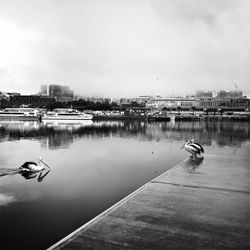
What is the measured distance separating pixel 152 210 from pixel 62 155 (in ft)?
59.8

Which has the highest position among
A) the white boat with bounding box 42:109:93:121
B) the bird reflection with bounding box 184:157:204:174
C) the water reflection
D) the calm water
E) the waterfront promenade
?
the white boat with bounding box 42:109:93:121

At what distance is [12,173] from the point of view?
1852cm

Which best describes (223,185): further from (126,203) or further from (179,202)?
(126,203)

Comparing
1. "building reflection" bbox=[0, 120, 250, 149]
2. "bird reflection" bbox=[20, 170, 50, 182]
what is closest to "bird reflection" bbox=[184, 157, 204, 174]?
"bird reflection" bbox=[20, 170, 50, 182]

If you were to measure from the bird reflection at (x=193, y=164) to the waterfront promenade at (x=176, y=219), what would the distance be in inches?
89.3

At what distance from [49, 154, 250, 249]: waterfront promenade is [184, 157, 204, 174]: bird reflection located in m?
2.27

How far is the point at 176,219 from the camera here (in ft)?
28.9

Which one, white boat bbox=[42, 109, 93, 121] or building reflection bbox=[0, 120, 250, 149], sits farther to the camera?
white boat bbox=[42, 109, 93, 121]

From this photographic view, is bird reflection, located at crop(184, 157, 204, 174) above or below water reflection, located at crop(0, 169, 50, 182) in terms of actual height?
above

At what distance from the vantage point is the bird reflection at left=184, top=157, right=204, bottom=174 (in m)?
16.4

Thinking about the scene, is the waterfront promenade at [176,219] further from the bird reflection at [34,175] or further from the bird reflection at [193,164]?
the bird reflection at [34,175]

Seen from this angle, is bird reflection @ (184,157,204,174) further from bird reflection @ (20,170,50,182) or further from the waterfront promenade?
bird reflection @ (20,170,50,182)

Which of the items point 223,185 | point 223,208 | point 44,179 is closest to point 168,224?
point 223,208

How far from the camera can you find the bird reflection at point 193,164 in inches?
647
